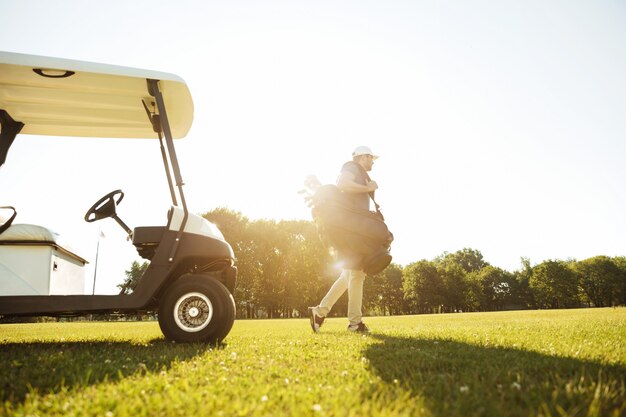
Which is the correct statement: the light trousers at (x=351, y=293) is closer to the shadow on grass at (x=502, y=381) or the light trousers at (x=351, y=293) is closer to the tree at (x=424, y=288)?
the shadow on grass at (x=502, y=381)

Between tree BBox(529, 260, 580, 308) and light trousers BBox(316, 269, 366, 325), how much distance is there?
3980 inches

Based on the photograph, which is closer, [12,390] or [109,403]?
[109,403]

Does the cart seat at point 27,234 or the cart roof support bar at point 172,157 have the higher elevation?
the cart roof support bar at point 172,157

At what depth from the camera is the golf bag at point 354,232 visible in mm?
6016

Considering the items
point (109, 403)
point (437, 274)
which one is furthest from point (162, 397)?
point (437, 274)

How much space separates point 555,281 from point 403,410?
107 metres

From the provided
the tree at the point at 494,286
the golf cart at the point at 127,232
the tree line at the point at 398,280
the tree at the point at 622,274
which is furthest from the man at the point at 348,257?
the tree at the point at 622,274

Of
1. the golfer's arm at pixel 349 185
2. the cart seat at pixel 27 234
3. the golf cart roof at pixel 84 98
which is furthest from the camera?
the golfer's arm at pixel 349 185

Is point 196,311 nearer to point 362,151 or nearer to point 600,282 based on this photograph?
point 362,151

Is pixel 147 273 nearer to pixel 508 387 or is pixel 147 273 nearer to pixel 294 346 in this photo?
pixel 294 346

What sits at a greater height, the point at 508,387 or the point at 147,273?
the point at 147,273

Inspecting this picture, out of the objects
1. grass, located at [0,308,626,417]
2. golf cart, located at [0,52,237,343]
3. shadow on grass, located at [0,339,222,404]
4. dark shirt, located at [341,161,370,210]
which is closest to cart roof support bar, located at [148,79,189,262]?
golf cart, located at [0,52,237,343]

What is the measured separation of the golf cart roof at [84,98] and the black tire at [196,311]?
8.57ft

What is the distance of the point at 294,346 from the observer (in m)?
4.71
